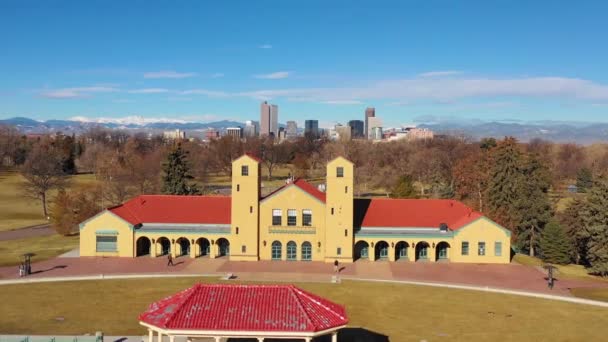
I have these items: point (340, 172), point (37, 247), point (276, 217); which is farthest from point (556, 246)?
point (37, 247)

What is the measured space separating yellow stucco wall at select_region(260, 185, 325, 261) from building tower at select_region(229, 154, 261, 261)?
2.24 ft

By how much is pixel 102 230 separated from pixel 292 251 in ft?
52.7

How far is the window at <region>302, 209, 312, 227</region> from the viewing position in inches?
1954

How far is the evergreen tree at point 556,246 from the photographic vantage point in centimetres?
5153

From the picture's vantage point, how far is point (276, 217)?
49.8 meters

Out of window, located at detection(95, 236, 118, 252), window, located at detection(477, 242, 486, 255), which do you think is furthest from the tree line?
window, located at detection(95, 236, 118, 252)

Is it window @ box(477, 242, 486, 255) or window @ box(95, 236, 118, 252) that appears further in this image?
window @ box(95, 236, 118, 252)

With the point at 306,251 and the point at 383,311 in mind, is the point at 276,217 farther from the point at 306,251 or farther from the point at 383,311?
the point at 383,311

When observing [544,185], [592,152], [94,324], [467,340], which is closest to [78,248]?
[94,324]

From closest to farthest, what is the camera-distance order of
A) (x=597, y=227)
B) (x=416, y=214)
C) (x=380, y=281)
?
(x=380, y=281)
(x=597, y=227)
(x=416, y=214)

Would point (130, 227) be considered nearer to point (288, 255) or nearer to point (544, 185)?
point (288, 255)

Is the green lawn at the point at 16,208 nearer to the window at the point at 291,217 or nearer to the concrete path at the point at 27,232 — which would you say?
the concrete path at the point at 27,232

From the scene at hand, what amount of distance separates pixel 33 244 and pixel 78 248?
5.60 meters

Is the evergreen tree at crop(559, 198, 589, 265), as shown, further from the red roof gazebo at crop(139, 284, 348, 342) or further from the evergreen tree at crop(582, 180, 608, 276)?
the red roof gazebo at crop(139, 284, 348, 342)
